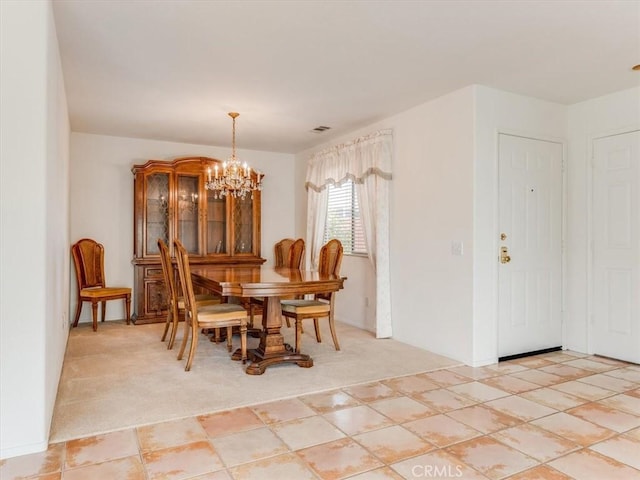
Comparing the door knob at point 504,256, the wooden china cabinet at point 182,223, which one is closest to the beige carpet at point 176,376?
the wooden china cabinet at point 182,223

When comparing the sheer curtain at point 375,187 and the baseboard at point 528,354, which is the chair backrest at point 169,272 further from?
the baseboard at point 528,354

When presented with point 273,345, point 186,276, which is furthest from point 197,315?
point 273,345

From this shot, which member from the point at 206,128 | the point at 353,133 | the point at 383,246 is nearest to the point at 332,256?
the point at 383,246

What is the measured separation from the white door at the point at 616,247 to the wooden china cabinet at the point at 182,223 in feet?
13.1

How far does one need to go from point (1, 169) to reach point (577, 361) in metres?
4.48

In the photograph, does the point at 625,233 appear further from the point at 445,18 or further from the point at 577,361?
the point at 445,18

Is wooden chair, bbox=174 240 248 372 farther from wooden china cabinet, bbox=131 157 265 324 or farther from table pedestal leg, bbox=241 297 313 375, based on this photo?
wooden china cabinet, bbox=131 157 265 324


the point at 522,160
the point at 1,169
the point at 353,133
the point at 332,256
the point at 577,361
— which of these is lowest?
the point at 577,361

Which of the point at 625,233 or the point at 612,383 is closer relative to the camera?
the point at 612,383

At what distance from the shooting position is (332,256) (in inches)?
172

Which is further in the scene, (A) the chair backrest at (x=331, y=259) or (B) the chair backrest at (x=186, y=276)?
(A) the chair backrest at (x=331, y=259)

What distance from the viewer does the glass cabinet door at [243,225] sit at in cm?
606

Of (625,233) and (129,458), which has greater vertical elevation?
(625,233)

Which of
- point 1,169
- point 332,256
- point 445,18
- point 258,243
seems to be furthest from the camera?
point 258,243
